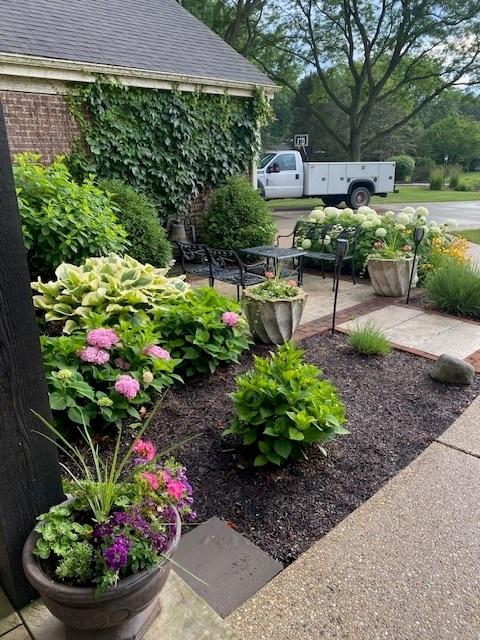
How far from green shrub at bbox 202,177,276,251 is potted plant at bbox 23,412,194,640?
6344 mm

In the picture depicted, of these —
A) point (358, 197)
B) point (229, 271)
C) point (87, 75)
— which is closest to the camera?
point (229, 271)

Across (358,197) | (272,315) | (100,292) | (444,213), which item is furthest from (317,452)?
(358,197)

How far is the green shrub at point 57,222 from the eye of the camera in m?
4.32

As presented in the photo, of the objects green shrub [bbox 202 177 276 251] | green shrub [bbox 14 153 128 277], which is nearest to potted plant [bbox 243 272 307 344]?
green shrub [bbox 14 153 128 277]

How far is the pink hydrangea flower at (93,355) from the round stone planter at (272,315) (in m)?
1.63

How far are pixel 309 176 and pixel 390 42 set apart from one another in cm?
933

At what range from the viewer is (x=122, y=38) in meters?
7.96

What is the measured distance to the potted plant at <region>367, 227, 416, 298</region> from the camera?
592 centimetres

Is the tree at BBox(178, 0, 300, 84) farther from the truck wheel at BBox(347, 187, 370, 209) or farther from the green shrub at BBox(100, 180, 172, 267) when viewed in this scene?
the green shrub at BBox(100, 180, 172, 267)

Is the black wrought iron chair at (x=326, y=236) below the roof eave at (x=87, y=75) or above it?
below

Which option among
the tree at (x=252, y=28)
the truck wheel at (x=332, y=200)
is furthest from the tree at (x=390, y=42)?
the truck wheel at (x=332, y=200)

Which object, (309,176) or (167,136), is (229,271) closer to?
(167,136)

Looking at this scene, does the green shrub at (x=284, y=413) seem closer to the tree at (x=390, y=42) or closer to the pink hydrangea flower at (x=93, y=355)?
the pink hydrangea flower at (x=93, y=355)

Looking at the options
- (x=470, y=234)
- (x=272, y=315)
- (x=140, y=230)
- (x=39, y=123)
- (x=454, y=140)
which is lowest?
(x=470, y=234)
